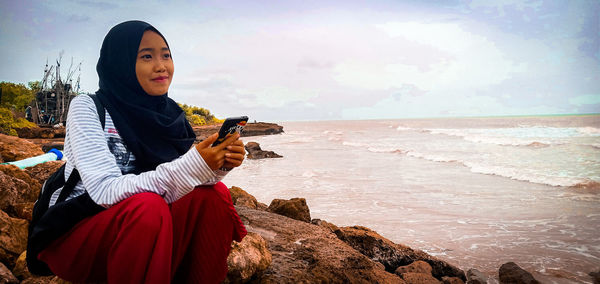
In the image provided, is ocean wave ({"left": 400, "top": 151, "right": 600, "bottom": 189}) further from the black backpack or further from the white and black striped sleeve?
the black backpack

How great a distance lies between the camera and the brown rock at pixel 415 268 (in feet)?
10.2

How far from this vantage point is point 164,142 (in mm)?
1621

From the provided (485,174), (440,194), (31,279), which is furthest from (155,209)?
(485,174)

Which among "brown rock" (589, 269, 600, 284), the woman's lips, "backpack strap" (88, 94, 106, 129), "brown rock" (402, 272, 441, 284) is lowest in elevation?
"brown rock" (589, 269, 600, 284)

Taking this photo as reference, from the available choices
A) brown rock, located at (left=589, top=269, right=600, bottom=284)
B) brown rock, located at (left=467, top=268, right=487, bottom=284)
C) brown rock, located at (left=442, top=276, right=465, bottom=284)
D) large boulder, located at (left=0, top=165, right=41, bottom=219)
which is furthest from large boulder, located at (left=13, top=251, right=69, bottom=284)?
brown rock, located at (left=589, top=269, right=600, bottom=284)

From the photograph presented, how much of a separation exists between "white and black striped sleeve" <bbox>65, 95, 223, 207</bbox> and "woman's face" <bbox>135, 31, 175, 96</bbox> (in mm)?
334

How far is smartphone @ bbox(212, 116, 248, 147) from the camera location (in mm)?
1306

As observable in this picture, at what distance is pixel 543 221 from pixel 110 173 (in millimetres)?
6439

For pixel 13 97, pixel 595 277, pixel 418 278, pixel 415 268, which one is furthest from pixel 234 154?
pixel 13 97

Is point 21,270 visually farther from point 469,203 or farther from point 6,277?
point 469,203

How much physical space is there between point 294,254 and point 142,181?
5.60ft

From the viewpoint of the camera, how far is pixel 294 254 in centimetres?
271

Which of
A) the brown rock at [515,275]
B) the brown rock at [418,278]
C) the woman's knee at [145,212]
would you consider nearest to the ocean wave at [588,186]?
the brown rock at [515,275]

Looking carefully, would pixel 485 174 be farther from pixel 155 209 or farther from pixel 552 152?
pixel 155 209
